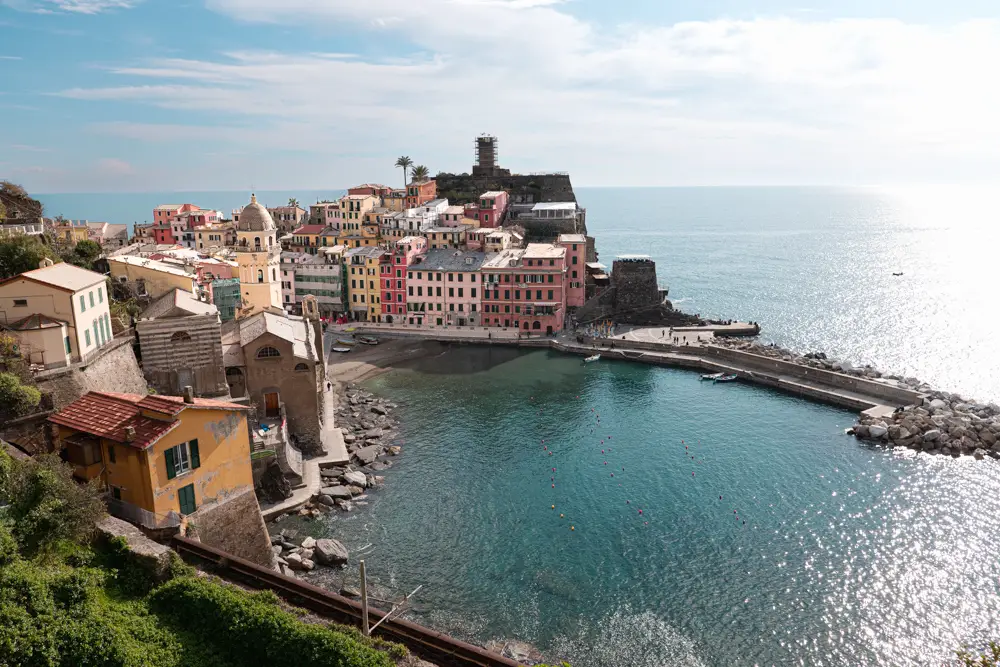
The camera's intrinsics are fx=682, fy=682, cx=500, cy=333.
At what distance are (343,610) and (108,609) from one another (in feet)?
23.0

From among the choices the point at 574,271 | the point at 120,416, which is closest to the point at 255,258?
the point at 120,416

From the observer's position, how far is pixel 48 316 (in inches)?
1345

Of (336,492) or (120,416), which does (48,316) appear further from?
(336,492)

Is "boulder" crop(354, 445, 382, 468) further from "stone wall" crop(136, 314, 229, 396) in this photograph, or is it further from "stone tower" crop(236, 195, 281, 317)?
"stone tower" crop(236, 195, 281, 317)

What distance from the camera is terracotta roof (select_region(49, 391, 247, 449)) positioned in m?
26.3

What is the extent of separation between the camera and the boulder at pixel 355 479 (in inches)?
1699

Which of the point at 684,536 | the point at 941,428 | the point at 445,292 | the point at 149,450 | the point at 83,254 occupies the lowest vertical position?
the point at 684,536

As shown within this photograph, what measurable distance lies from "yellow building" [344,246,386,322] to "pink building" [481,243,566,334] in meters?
13.9

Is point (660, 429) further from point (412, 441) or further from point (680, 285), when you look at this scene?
point (680, 285)

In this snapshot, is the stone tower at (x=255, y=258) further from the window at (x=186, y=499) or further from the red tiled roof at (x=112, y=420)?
the window at (x=186, y=499)

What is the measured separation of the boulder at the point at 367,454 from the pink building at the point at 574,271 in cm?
4472

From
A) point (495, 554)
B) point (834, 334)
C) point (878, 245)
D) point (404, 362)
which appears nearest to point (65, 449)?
point (495, 554)

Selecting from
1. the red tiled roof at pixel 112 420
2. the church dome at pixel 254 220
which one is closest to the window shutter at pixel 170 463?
the red tiled roof at pixel 112 420

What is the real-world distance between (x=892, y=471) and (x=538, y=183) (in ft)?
292
